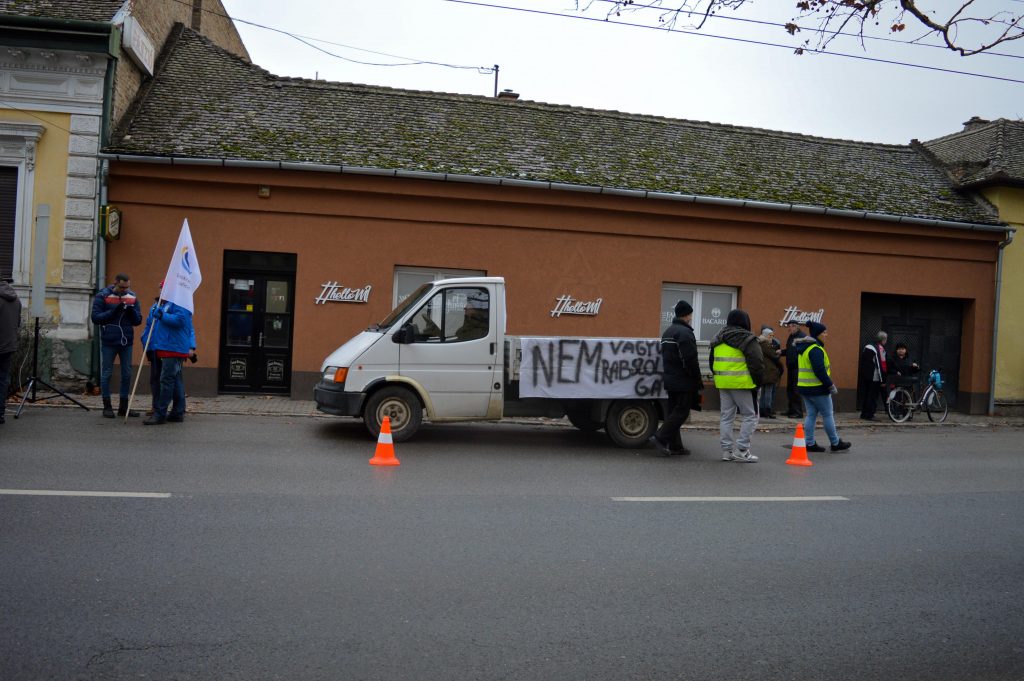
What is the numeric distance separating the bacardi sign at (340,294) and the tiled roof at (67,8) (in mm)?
5741

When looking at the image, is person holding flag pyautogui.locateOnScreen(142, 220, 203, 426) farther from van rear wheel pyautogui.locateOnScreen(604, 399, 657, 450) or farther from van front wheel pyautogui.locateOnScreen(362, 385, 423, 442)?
van rear wheel pyautogui.locateOnScreen(604, 399, 657, 450)

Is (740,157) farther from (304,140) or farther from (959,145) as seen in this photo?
(304,140)

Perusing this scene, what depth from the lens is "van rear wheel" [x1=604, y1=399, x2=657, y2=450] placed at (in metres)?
10.9

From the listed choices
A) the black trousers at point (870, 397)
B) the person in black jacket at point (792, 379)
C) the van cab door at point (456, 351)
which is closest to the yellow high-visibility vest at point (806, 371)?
the van cab door at point (456, 351)

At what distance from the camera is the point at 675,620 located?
15.5 feet

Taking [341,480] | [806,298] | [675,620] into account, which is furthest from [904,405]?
[675,620]

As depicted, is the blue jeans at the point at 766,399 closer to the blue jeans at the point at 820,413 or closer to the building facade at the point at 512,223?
the building facade at the point at 512,223

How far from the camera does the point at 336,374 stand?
10.3 meters

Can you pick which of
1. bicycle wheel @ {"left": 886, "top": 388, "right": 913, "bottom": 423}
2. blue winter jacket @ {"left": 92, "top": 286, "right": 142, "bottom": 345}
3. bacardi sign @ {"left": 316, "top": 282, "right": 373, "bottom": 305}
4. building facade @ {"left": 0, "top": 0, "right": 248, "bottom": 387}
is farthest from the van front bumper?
bicycle wheel @ {"left": 886, "top": 388, "right": 913, "bottom": 423}

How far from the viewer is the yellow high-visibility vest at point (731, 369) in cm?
1016

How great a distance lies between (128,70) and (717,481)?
41.6 ft

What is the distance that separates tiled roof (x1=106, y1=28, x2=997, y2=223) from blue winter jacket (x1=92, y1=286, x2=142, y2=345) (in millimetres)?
3744

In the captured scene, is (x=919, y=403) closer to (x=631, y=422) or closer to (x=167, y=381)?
(x=631, y=422)

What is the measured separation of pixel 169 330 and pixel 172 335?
8 cm
